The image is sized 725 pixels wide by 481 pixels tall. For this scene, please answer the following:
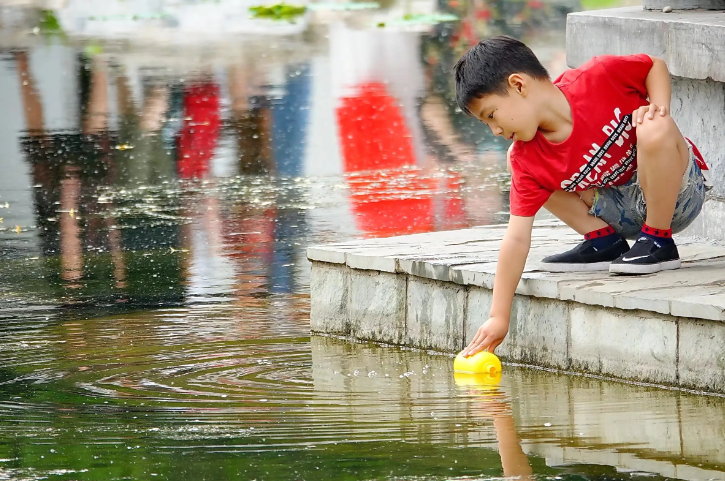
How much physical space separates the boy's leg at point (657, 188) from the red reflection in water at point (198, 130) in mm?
5077

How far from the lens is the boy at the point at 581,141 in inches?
180

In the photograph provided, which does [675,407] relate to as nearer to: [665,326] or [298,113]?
[665,326]

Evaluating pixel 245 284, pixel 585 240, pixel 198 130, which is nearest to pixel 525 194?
pixel 585 240

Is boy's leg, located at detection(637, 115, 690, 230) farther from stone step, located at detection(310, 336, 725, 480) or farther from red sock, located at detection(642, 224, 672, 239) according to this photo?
stone step, located at detection(310, 336, 725, 480)

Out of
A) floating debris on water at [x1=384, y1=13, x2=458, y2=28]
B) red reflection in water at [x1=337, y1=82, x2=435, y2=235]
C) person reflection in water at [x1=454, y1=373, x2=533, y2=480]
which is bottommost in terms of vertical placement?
red reflection in water at [x1=337, y1=82, x2=435, y2=235]

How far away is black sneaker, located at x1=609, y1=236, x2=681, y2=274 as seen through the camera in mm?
4809

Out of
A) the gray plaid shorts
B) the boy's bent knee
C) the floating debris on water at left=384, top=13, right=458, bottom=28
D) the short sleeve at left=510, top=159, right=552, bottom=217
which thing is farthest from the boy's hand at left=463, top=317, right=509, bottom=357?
the floating debris on water at left=384, top=13, right=458, bottom=28

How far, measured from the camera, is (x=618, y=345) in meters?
4.57

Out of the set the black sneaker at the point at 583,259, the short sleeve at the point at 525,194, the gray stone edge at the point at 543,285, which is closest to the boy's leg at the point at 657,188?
the black sneaker at the point at 583,259

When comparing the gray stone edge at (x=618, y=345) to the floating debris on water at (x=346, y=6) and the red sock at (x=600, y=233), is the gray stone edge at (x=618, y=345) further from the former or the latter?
the floating debris on water at (x=346, y=6)

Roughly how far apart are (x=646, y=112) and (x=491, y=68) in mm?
511

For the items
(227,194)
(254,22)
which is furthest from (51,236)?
(254,22)

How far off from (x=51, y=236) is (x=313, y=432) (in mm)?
4093

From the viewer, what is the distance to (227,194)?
8883 millimetres
